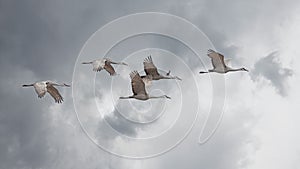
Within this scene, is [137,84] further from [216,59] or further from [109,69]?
[216,59]

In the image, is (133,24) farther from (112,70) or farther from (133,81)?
(133,81)

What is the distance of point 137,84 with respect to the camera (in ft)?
341

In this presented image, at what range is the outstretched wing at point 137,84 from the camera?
334 ft

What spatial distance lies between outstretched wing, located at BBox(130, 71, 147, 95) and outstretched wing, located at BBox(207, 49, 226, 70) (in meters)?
9.62

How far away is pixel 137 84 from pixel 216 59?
12.1m

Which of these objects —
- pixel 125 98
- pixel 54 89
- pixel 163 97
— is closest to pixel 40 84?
pixel 54 89

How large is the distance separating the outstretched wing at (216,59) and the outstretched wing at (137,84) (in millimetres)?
9618

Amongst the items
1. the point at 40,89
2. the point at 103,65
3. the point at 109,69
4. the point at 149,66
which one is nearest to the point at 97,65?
the point at 103,65

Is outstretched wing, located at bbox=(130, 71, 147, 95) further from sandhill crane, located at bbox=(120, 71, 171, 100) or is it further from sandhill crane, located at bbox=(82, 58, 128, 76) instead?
sandhill crane, located at bbox=(82, 58, 128, 76)

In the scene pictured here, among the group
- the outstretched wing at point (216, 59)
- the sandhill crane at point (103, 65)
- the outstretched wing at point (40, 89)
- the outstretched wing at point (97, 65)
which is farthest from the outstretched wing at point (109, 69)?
the outstretched wing at point (216, 59)

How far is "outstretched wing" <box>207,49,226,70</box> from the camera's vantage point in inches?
4228

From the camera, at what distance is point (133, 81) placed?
340 feet

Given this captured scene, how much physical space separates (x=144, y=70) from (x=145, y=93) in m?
4.26

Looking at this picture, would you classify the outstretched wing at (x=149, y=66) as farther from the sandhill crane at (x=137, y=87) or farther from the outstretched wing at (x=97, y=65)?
the outstretched wing at (x=97, y=65)
